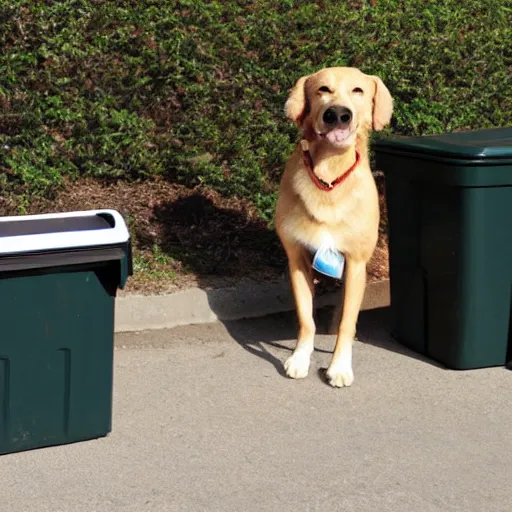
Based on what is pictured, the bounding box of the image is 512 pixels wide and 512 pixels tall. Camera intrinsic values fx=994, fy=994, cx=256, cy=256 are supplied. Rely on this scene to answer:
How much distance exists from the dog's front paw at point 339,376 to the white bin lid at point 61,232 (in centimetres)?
136

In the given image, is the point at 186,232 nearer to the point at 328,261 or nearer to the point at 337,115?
the point at 328,261

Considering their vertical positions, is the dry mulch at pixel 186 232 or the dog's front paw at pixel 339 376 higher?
the dry mulch at pixel 186 232

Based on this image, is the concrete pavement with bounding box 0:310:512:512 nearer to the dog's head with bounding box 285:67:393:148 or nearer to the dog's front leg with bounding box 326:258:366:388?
the dog's front leg with bounding box 326:258:366:388

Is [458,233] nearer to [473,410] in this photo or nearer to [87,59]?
[473,410]

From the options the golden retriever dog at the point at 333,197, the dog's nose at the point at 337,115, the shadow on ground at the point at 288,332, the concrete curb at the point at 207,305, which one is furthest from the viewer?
the concrete curb at the point at 207,305

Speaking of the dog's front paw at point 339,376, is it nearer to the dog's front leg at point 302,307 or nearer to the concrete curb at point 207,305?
the dog's front leg at point 302,307

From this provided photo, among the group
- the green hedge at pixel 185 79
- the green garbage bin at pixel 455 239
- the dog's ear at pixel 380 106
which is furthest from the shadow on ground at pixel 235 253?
the dog's ear at pixel 380 106

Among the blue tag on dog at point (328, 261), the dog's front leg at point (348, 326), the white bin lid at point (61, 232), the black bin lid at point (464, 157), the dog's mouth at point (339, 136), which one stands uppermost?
the dog's mouth at point (339, 136)

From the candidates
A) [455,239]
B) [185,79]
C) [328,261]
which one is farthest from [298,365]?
[185,79]

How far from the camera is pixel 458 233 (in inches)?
188

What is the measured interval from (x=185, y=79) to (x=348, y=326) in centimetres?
244

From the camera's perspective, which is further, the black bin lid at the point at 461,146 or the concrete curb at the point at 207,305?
the concrete curb at the point at 207,305

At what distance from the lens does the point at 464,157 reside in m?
4.62

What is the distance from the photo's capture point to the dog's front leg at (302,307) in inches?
191
